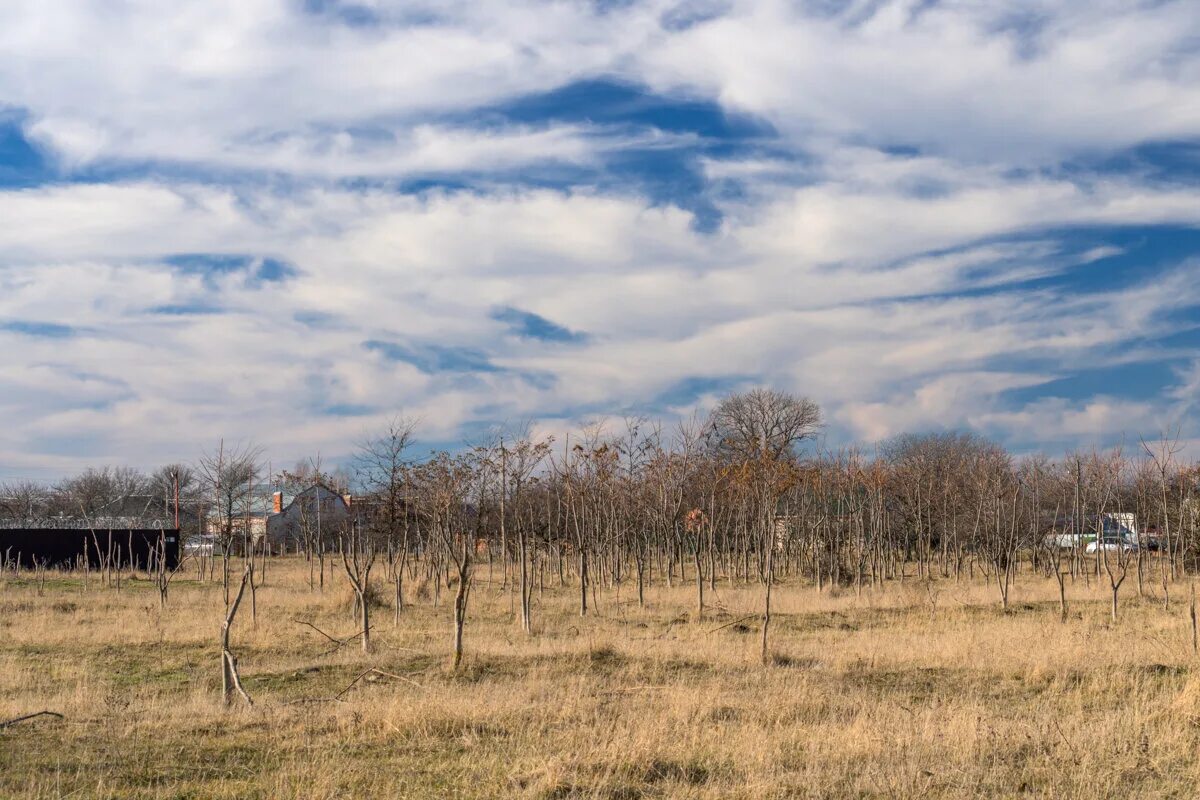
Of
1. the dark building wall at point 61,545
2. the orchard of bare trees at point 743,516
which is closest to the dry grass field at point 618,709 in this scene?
the orchard of bare trees at point 743,516

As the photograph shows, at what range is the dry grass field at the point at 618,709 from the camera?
7891 millimetres

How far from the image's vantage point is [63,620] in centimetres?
2278

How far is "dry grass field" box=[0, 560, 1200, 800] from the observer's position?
789 centimetres

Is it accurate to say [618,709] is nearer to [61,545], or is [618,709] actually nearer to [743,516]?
[743,516]

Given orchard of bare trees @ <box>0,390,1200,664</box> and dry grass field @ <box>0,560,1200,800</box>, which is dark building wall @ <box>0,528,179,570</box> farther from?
dry grass field @ <box>0,560,1200,800</box>

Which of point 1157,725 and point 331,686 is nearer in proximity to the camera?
point 1157,725

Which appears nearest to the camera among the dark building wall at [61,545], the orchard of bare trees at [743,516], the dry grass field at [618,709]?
the dry grass field at [618,709]

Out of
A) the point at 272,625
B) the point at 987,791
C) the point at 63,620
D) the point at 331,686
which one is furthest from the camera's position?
the point at 63,620

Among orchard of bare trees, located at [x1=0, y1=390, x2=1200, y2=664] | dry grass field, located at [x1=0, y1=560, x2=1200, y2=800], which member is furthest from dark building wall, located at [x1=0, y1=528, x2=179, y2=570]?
dry grass field, located at [x1=0, y1=560, x2=1200, y2=800]

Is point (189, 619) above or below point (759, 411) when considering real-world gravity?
below

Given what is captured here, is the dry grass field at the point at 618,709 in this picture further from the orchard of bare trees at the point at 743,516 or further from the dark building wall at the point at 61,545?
the dark building wall at the point at 61,545

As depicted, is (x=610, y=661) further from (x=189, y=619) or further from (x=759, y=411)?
(x=759, y=411)

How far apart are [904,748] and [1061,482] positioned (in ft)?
106

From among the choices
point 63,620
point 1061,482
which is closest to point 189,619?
point 63,620
